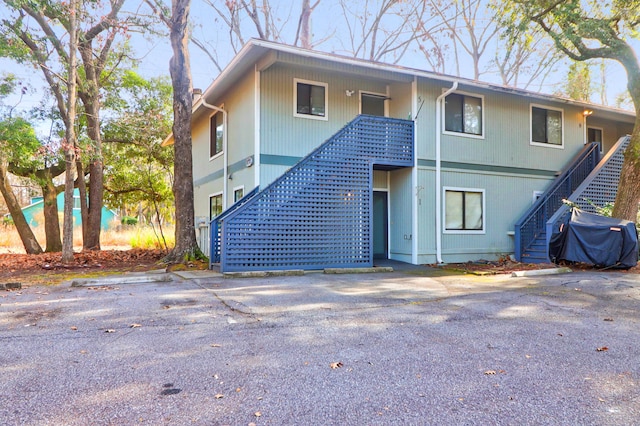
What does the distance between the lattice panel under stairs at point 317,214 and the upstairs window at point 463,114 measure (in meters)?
2.34

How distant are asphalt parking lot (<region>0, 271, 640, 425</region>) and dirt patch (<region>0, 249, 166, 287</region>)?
7.72 ft

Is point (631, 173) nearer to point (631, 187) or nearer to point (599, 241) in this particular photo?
point (631, 187)

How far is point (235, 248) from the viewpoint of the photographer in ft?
28.0

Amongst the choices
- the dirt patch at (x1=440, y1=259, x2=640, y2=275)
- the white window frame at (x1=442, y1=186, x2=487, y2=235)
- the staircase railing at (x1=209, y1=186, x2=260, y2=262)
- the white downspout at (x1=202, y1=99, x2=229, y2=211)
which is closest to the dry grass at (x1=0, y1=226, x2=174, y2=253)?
the white downspout at (x1=202, y1=99, x2=229, y2=211)

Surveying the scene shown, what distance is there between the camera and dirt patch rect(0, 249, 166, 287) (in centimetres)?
830

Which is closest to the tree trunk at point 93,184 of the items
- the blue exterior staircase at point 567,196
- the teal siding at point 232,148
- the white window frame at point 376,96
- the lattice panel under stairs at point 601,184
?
the teal siding at point 232,148

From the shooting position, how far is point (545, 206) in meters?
12.0

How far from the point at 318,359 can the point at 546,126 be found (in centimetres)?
1258

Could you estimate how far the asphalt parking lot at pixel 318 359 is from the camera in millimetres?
2504

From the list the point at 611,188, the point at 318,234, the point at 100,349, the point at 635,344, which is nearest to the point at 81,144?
the point at 318,234

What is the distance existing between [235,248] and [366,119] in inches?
168

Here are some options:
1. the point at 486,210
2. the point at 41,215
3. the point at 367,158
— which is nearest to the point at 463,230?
the point at 486,210

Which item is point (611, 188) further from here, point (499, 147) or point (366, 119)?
point (366, 119)

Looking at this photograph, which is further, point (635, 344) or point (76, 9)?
point (76, 9)
